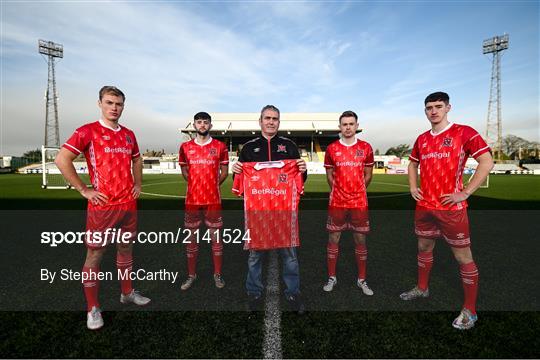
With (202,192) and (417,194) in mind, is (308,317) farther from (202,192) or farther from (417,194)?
(202,192)

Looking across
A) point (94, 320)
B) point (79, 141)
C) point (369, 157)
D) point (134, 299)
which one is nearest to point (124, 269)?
point (134, 299)

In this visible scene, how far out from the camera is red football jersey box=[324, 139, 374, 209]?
3623 millimetres

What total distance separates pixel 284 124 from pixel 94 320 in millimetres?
53821

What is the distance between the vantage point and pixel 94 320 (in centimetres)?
278

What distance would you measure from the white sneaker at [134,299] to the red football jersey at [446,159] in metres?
3.41

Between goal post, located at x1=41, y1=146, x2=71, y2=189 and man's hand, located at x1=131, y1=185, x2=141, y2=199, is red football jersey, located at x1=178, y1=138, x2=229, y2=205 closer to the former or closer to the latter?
man's hand, located at x1=131, y1=185, x2=141, y2=199

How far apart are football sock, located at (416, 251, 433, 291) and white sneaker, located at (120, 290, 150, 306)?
3.33 metres

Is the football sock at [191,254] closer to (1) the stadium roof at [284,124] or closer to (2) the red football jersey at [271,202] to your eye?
(2) the red football jersey at [271,202]

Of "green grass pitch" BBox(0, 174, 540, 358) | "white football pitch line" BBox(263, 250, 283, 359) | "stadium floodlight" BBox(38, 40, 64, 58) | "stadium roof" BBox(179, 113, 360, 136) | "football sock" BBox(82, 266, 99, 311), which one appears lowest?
"white football pitch line" BBox(263, 250, 283, 359)

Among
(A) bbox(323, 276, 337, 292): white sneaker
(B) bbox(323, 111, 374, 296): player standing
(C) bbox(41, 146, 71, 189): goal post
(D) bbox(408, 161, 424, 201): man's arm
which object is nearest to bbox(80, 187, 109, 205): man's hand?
(B) bbox(323, 111, 374, 296): player standing

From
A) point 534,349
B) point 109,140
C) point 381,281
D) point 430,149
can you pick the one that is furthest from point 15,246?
point 534,349

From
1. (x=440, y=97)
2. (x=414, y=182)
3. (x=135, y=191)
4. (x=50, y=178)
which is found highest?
(x=440, y=97)

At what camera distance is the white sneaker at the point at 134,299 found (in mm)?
3258

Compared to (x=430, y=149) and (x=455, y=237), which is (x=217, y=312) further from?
(x=430, y=149)
